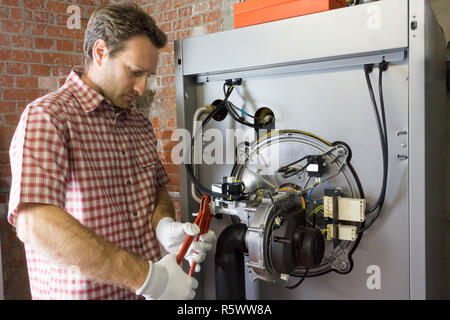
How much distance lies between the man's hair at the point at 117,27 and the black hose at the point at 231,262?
0.69m

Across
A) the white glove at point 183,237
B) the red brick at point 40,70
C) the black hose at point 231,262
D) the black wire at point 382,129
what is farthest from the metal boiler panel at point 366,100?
the red brick at point 40,70

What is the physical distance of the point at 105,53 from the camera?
119cm

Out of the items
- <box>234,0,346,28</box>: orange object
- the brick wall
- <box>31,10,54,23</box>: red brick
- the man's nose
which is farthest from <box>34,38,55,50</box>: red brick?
<box>234,0,346,28</box>: orange object

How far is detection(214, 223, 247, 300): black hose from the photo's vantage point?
1193mm

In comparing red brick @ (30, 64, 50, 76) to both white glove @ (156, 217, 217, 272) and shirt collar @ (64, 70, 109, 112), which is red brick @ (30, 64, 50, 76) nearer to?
shirt collar @ (64, 70, 109, 112)

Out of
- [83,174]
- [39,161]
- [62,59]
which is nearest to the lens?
[39,161]

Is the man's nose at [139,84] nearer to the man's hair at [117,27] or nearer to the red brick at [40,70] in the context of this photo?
the man's hair at [117,27]

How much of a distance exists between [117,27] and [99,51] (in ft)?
0.33

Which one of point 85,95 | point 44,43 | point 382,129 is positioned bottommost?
point 382,129

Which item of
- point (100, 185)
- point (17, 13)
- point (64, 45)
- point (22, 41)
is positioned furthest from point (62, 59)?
point (100, 185)

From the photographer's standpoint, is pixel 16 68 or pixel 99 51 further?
pixel 16 68

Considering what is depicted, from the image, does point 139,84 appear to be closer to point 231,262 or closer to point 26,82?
point 231,262

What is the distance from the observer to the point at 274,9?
4.07 feet
